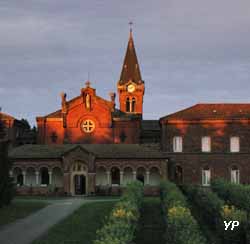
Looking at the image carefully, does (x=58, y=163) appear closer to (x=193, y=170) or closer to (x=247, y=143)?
(x=193, y=170)

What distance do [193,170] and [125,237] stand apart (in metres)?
44.5

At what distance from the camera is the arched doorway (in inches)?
2185

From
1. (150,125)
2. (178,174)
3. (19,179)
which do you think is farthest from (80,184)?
(150,125)

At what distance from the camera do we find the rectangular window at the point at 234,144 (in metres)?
57.2

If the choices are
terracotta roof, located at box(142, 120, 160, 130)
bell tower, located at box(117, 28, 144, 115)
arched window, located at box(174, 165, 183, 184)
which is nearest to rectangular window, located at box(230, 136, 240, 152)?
arched window, located at box(174, 165, 183, 184)

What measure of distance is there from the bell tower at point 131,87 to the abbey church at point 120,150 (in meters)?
17.2

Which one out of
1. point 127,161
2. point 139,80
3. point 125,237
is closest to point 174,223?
point 125,237

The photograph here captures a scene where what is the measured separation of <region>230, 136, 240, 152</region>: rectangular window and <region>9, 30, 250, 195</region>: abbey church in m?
0.11

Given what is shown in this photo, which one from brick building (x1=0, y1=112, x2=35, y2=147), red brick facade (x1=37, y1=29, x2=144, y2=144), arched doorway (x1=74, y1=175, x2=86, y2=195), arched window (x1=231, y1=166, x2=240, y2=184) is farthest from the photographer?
brick building (x1=0, y1=112, x2=35, y2=147)

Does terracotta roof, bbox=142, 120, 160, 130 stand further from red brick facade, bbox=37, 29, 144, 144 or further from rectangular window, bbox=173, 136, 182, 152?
rectangular window, bbox=173, 136, 182, 152

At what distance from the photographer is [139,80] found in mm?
81750

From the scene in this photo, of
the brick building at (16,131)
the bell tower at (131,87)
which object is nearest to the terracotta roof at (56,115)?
the brick building at (16,131)

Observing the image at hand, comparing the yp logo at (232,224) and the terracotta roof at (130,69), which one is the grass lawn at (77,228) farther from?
the terracotta roof at (130,69)

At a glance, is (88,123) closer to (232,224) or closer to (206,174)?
(206,174)
